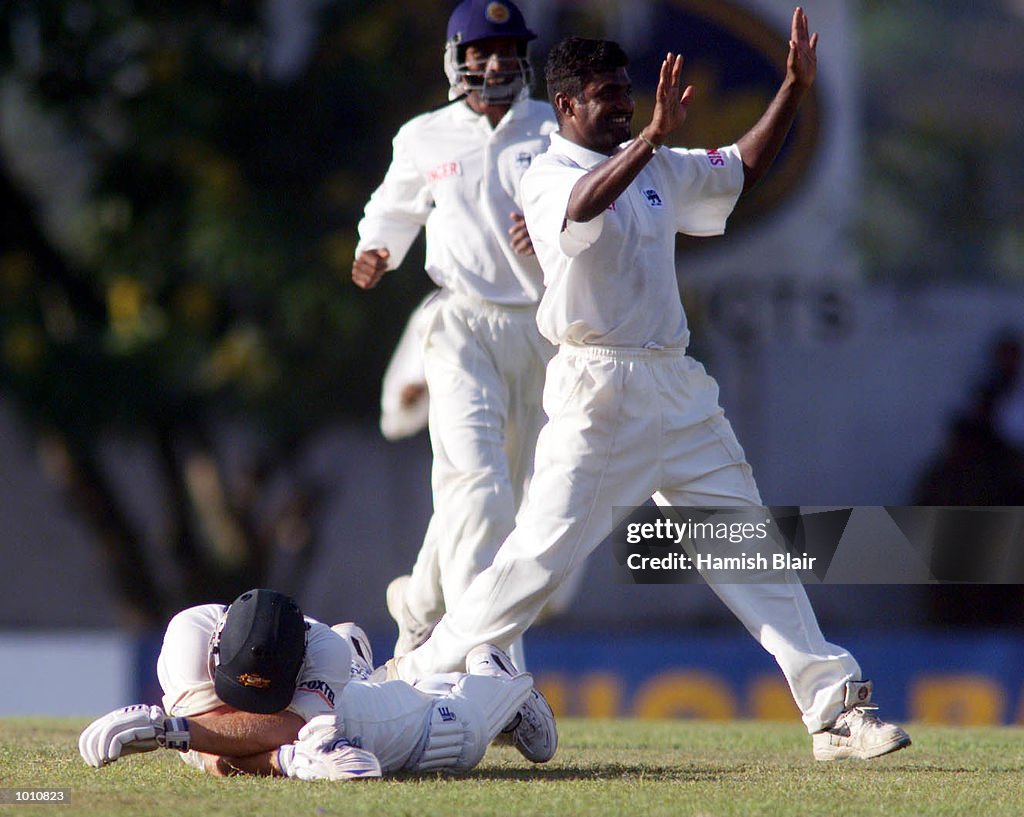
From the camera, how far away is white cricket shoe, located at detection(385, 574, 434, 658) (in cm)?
727

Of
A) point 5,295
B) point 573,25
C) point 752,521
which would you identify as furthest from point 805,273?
point 752,521

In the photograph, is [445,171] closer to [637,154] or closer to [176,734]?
[637,154]

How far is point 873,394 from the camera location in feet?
51.4

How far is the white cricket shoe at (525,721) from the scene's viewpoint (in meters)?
5.69

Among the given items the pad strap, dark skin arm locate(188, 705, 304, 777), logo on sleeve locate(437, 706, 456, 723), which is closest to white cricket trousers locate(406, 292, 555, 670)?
logo on sleeve locate(437, 706, 456, 723)

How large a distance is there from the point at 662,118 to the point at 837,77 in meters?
9.88

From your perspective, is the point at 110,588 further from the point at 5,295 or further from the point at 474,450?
the point at 474,450

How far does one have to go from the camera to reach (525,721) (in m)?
5.70

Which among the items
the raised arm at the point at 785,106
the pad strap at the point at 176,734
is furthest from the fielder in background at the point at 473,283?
the pad strap at the point at 176,734

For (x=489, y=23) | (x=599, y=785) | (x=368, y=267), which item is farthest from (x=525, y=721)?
(x=489, y=23)

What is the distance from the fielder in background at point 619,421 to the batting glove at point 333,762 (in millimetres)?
849

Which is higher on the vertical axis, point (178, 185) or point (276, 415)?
point (178, 185)

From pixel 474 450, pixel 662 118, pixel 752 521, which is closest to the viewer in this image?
pixel 662 118

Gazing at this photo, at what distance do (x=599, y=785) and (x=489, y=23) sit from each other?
3174 mm
